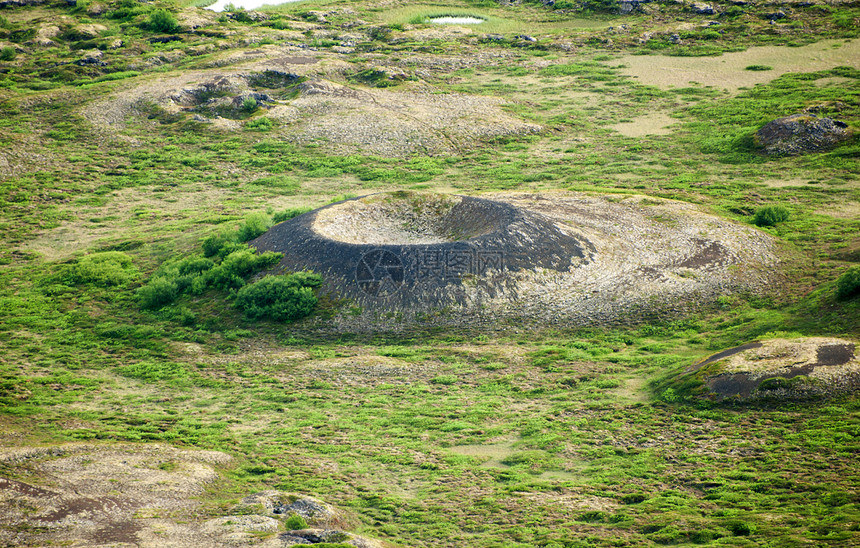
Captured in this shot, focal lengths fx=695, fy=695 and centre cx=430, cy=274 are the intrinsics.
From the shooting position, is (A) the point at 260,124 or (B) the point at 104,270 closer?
(B) the point at 104,270

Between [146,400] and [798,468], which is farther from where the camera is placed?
[146,400]

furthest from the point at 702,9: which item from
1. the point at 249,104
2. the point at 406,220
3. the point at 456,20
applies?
the point at 406,220

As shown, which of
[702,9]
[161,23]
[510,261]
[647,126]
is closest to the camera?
[510,261]

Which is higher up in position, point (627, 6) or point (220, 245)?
point (627, 6)

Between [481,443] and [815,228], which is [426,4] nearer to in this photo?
[815,228]

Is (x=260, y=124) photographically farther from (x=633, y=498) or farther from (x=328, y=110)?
(x=633, y=498)

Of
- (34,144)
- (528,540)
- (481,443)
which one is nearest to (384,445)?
(481,443)

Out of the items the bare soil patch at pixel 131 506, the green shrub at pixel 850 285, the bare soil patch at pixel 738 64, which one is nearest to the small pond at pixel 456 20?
the bare soil patch at pixel 738 64
